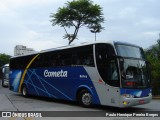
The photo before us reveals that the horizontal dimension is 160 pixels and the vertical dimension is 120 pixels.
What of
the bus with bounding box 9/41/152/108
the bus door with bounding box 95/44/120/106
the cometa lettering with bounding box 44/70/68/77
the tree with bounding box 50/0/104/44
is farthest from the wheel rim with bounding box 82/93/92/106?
the tree with bounding box 50/0/104/44

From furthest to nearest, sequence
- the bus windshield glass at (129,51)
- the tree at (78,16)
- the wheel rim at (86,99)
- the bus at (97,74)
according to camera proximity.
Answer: the tree at (78,16) → the wheel rim at (86,99) → the bus windshield glass at (129,51) → the bus at (97,74)

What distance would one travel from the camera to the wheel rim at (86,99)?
15094 millimetres

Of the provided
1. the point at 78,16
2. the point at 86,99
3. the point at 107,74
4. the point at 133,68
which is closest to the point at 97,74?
the point at 107,74

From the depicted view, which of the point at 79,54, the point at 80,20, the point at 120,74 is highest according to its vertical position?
the point at 80,20

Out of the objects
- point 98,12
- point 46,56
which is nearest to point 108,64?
point 46,56

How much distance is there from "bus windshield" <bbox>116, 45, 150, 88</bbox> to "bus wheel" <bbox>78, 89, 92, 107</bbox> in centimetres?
249

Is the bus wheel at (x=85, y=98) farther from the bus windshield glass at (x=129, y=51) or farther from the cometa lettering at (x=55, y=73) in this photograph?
the bus windshield glass at (x=129, y=51)

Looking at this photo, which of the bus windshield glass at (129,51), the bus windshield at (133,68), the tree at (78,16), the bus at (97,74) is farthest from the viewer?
the tree at (78,16)

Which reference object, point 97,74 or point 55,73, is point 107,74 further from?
point 55,73

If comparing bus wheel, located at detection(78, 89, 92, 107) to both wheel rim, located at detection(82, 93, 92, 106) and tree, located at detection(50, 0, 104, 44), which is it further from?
tree, located at detection(50, 0, 104, 44)

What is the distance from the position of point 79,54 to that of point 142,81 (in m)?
3.58

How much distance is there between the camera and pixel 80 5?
35.4 meters

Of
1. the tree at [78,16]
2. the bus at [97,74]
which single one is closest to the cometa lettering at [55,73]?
the bus at [97,74]

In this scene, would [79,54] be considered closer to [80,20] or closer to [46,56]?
[46,56]
